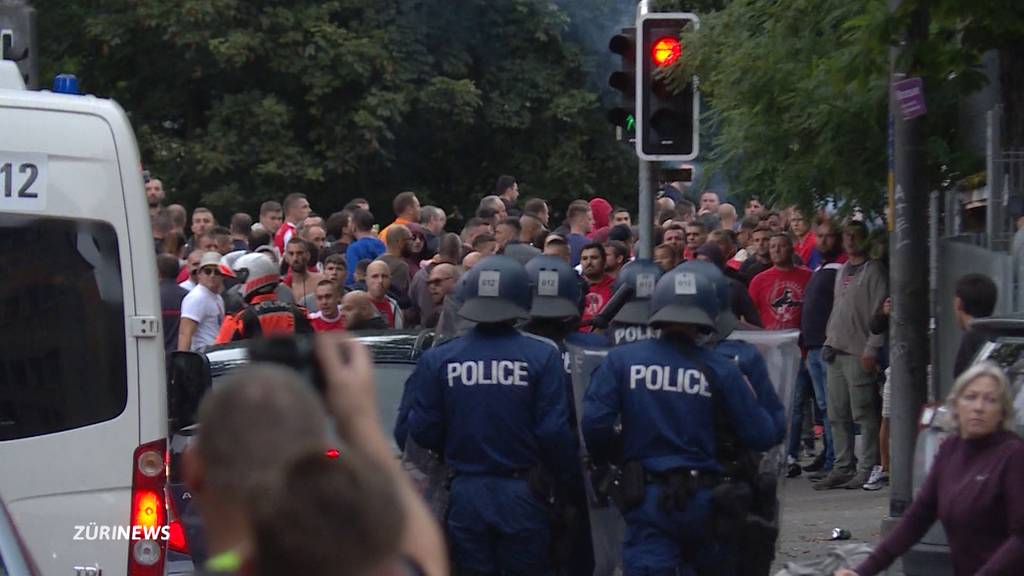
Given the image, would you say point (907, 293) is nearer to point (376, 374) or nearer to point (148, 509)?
point (376, 374)

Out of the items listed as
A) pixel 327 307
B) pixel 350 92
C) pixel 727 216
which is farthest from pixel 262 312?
pixel 350 92

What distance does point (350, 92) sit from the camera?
2861 centimetres

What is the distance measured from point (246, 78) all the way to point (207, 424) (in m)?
26.9

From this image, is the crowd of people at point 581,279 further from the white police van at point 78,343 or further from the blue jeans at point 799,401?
the white police van at point 78,343

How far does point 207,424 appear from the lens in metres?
2.42

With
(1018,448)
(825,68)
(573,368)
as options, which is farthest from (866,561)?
(825,68)

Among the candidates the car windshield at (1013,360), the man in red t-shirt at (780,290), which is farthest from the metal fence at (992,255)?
the car windshield at (1013,360)

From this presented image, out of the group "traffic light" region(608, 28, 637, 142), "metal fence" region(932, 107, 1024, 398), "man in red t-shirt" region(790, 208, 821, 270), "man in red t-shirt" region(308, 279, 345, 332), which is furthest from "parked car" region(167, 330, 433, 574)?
"man in red t-shirt" region(790, 208, 821, 270)

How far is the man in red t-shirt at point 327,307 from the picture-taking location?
11.1 metres

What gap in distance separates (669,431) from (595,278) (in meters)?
5.43

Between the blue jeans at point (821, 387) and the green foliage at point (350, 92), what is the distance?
591 inches

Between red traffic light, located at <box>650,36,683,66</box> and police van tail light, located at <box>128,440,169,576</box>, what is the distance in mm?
6057

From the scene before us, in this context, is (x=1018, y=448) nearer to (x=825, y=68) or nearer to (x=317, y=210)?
(x=825, y=68)

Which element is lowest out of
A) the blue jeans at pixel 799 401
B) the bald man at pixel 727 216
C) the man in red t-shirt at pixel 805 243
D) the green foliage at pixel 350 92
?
the blue jeans at pixel 799 401
